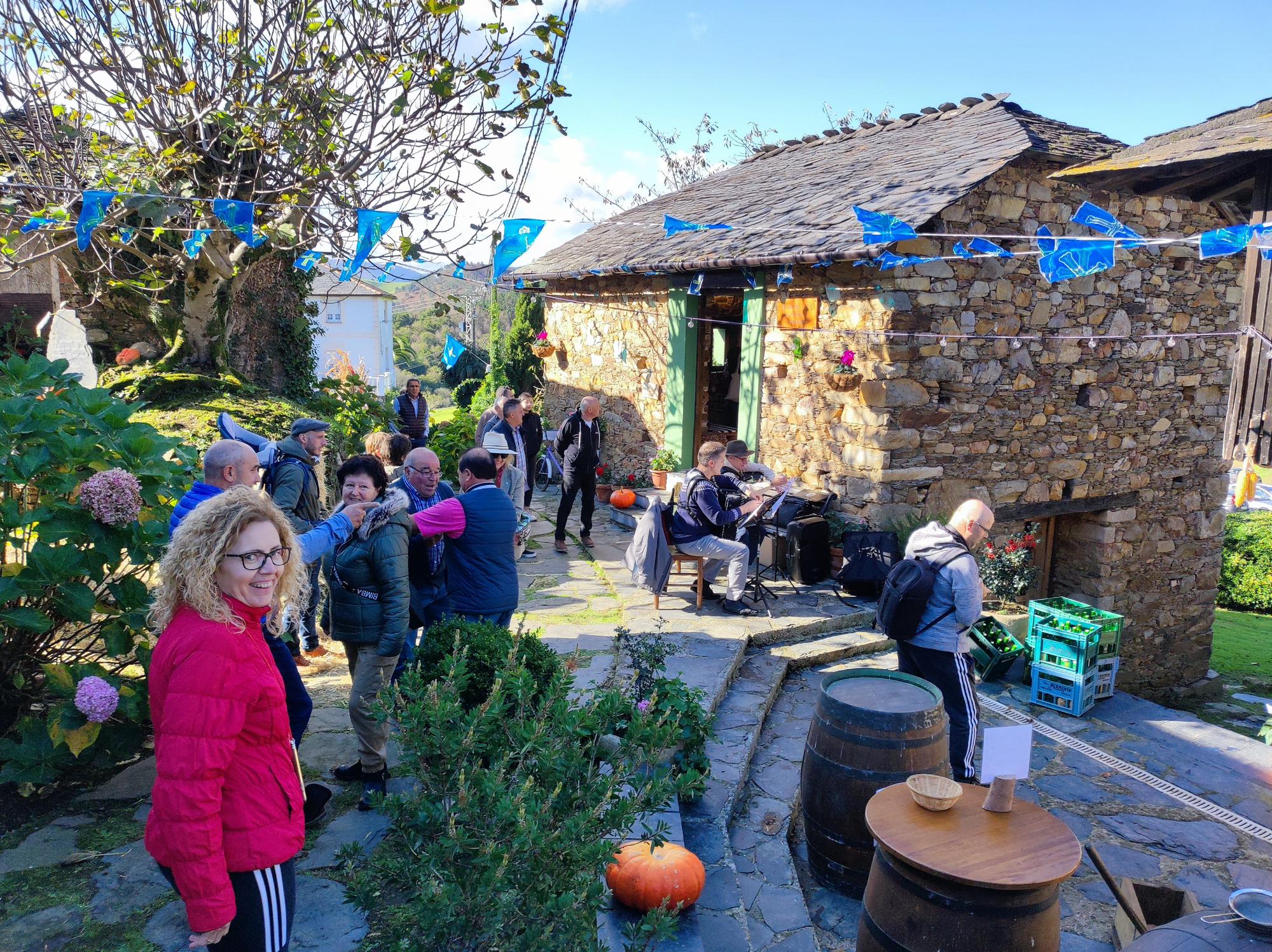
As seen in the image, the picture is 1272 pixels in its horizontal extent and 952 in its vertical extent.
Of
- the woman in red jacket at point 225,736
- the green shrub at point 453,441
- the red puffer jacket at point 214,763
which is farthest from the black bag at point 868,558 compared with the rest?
the red puffer jacket at point 214,763

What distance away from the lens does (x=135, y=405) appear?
3953 mm

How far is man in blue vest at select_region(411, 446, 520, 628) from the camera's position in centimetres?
433

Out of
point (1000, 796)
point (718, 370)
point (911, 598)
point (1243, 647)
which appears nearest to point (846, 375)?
point (911, 598)

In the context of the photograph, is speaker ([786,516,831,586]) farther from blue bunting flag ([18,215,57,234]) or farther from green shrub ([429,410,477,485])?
blue bunting flag ([18,215,57,234])

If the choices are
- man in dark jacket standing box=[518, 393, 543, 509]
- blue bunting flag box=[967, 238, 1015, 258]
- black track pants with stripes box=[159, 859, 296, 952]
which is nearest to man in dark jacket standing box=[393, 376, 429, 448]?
man in dark jacket standing box=[518, 393, 543, 509]

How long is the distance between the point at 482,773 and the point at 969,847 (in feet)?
6.01

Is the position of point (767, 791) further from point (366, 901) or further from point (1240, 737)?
point (1240, 737)

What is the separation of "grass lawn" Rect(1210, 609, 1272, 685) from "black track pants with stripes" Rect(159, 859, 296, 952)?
40.6 feet

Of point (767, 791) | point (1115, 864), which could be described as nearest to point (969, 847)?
point (767, 791)

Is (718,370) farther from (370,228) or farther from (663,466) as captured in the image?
(370,228)

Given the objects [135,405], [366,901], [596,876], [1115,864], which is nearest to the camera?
[366,901]

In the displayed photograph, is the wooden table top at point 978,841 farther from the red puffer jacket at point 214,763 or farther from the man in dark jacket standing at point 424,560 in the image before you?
the man in dark jacket standing at point 424,560

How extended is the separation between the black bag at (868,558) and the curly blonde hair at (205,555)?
567cm

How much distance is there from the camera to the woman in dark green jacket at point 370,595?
3.68 metres
